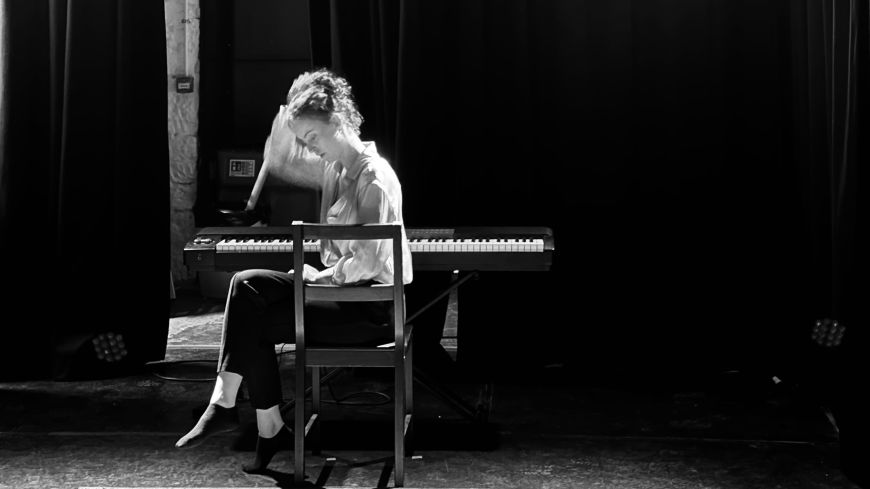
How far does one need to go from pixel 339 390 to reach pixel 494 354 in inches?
28.7

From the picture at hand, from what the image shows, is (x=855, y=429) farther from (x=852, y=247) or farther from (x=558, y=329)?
(x=558, y=329)

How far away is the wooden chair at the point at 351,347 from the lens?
3012 millimetres

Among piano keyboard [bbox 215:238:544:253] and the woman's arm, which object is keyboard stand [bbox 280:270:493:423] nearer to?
piano keyboard [bbox 215:238:544:253]

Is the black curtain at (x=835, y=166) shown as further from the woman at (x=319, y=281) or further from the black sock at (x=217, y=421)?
the black sock at (x=217, y=421)

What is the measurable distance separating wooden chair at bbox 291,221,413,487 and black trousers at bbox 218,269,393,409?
5 centimetres

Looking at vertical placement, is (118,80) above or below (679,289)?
above

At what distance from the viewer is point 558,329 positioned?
471 cm

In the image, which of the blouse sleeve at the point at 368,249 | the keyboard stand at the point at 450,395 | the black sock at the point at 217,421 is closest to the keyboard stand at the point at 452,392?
the keyboard stand at the point at 450,395

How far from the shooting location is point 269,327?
10.6ft

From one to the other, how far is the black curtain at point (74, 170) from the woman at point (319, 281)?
1719 millimetres

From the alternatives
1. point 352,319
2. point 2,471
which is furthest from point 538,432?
point 2,471

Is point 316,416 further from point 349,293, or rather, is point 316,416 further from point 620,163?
point 620,163

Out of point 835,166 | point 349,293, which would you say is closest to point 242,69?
point 835,166

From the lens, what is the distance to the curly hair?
10.6ft
